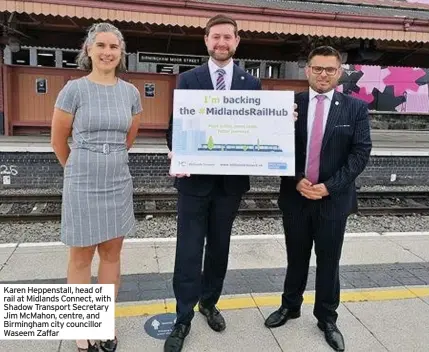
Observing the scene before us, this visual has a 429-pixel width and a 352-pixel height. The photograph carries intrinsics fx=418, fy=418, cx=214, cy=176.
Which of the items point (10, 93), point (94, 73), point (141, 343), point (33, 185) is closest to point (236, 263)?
point (141, 343)

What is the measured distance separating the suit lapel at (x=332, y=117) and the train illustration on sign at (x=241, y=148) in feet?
1.04

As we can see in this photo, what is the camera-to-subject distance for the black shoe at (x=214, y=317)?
121 inches

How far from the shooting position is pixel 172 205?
7102 mm

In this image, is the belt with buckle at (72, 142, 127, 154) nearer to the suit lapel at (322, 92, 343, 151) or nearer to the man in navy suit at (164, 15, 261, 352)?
the man in navy suit at (164, 15, 261, 352)

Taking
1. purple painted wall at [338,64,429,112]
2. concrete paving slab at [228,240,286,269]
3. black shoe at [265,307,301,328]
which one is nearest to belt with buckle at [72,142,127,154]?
black shoe at [265,307,301,328]

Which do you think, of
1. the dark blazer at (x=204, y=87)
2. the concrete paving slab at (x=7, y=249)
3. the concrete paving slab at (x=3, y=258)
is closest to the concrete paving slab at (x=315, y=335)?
the dark blazer at (x=204, y=87)

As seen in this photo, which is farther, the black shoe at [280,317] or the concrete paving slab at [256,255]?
the concrete paving slab at [256,255]

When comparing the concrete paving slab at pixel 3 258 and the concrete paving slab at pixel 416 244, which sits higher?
the concrete paving slab at pixel 416 244

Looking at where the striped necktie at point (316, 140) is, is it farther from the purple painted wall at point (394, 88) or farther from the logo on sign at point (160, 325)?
the purple painted wall at point (394, 88)

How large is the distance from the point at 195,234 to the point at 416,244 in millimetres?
3418

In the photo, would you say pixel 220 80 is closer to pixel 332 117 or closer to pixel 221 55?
pixel 221 55

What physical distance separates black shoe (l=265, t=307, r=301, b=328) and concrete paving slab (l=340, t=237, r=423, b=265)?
4.76 ft

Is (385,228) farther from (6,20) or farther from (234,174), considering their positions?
(6,20)

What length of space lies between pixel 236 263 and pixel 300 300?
49.4 inches
